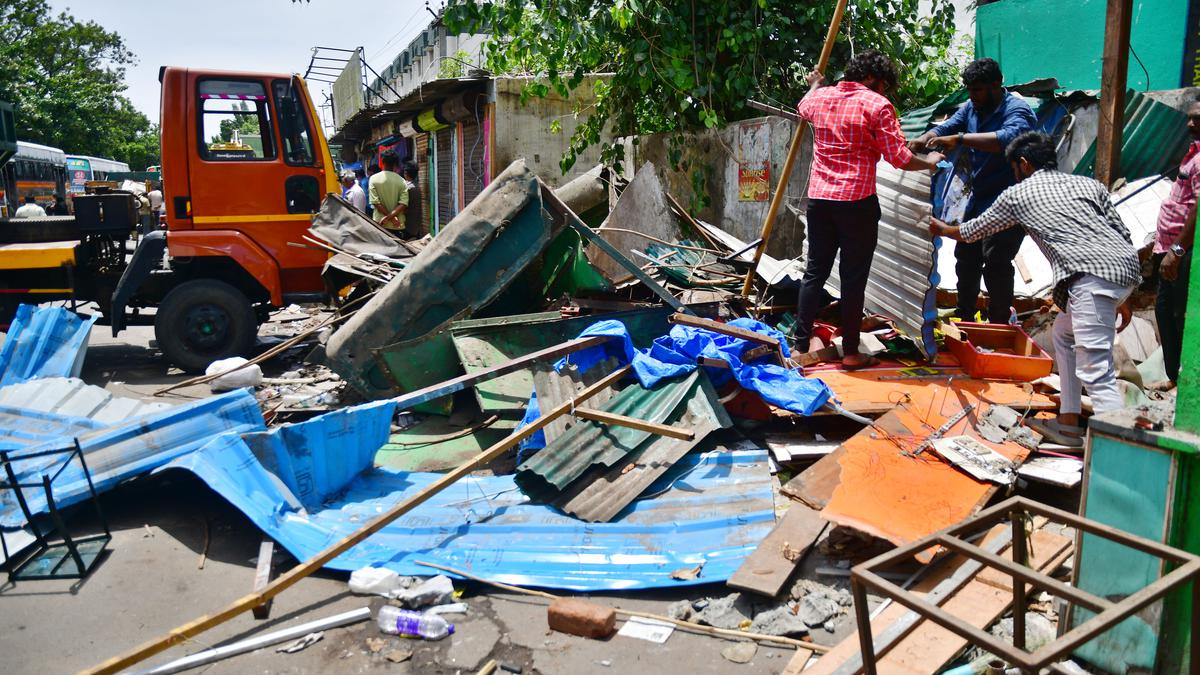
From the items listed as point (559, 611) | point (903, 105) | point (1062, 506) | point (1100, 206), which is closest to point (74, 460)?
point (559, 611)

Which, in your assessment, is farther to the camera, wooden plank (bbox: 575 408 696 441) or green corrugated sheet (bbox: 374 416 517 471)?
green corrugated sheet (bbox: 374 416 517 471)

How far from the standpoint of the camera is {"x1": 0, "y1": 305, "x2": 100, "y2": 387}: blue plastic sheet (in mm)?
6000

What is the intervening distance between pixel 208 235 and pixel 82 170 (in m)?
25.4

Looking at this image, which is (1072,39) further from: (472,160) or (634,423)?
(472,160)

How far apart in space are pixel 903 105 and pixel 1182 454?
6900 millimetres

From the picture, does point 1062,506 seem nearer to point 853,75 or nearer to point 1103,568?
point 1103,568

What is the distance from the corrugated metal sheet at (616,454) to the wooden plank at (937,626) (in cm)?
134

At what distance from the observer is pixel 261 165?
7055mm

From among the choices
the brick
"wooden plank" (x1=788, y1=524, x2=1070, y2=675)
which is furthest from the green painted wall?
the brick

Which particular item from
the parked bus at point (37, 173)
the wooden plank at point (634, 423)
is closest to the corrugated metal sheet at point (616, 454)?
the wooden plank at point (634, 423)

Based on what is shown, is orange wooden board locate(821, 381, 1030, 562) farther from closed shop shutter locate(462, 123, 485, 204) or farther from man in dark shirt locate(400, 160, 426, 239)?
closed shop shutter locate(462, 123, 485, 204)

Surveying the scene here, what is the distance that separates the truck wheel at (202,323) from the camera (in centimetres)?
697

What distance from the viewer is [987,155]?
16.7ft

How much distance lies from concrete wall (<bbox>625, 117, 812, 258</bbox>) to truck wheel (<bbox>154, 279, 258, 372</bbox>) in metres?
4.83
